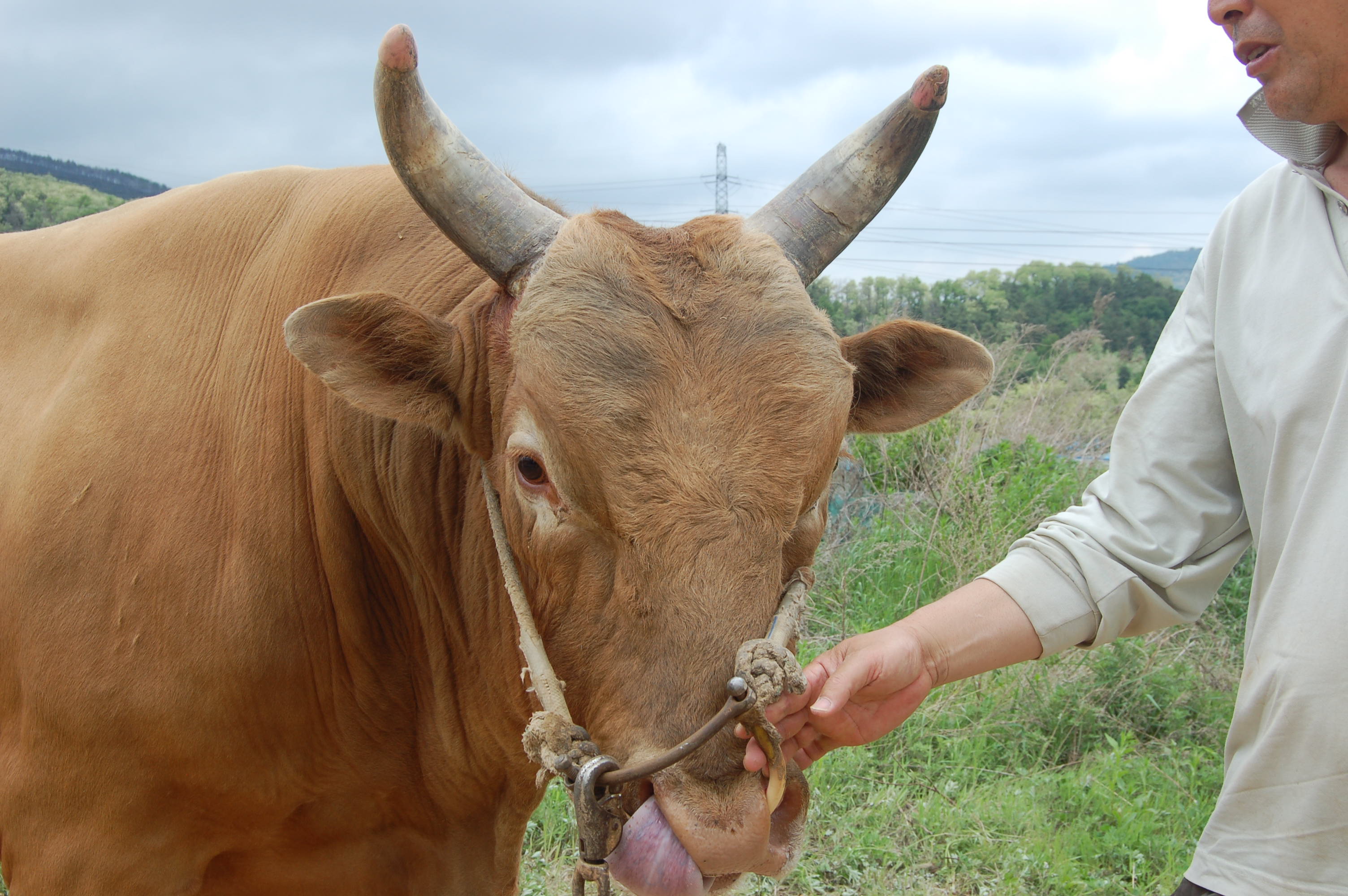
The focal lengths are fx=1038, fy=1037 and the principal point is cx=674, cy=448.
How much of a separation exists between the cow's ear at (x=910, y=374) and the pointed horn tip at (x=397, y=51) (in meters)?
1.33

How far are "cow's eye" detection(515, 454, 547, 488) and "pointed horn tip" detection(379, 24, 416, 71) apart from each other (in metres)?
0.90

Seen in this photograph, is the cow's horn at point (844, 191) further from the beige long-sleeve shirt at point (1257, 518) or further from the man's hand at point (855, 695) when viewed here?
the man's hand at point (855, 695)

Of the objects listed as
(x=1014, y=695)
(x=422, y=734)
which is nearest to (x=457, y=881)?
(x=422, y=734)

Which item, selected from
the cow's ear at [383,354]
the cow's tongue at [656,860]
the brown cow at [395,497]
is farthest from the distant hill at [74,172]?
the cow's tongue at [656,860]

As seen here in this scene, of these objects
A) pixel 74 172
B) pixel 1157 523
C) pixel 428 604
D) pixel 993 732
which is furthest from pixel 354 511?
pixel 74 172

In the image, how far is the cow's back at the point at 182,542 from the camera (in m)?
2.91

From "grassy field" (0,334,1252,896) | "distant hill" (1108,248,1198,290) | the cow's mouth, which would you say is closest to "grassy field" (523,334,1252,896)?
"grassy field" (0,334,1252,896)

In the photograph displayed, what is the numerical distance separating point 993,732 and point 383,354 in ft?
15.0

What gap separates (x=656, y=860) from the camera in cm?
200

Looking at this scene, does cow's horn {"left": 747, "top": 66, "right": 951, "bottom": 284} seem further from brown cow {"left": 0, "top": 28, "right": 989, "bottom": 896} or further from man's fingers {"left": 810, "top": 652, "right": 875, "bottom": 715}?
man's fingers {"left": 810, "top": 652, "right": 875, "bottom": 715}

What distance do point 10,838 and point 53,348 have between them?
1503 mm

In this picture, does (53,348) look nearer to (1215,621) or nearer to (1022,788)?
(1022,788)

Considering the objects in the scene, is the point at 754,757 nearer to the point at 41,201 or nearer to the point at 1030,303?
the point at 41,201

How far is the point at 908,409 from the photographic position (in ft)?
9.87
